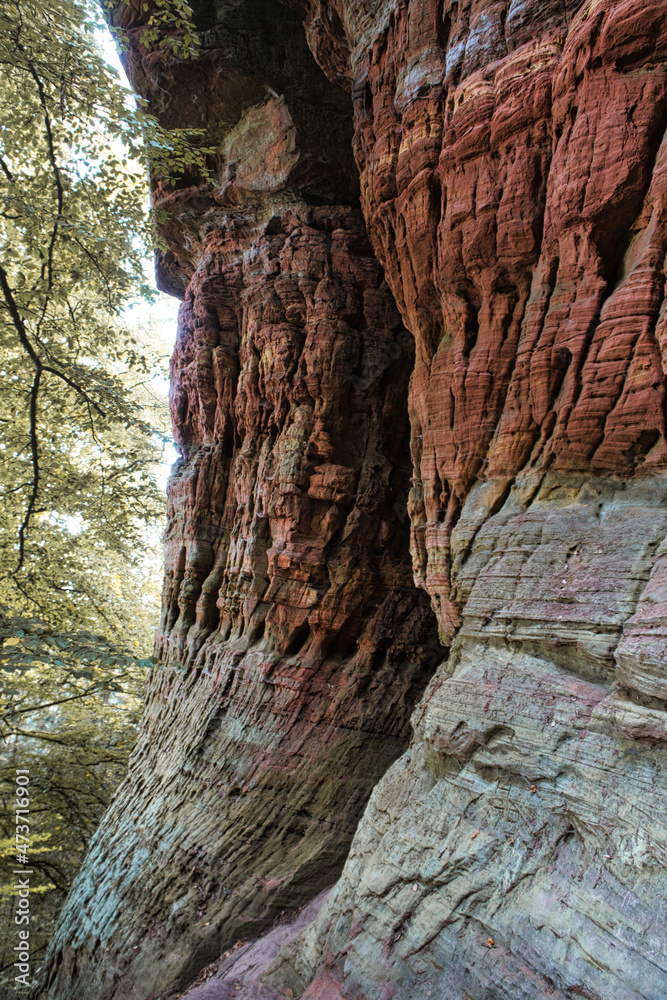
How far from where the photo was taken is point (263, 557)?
31.7 ft

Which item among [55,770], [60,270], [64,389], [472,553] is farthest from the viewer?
[55,770]

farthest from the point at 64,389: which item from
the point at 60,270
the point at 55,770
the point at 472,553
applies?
the point at 472,553

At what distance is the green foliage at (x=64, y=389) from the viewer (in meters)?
6.84

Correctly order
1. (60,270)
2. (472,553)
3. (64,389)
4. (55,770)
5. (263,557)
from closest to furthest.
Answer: (472,553)
(60,270)
(263,557)
(64,389)
(55,770)

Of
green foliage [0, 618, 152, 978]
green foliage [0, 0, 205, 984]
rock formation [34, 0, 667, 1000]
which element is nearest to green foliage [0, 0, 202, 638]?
green foliage [0, 0, 205, 984]

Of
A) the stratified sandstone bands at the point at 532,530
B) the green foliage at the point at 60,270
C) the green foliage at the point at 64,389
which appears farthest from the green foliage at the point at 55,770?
the stratified sandstone bands at the point at 532,530

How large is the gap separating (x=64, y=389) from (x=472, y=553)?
795 cm

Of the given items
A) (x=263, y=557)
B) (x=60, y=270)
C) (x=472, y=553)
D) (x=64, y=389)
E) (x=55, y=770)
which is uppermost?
(x=60, y=270)

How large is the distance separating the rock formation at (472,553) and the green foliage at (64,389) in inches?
81.5

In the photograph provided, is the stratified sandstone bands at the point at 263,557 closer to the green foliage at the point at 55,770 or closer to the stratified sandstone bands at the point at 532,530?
the green foliage at the point at 55,770

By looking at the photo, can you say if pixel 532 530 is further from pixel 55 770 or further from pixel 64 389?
pixel 55 770

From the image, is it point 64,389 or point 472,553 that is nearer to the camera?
point 472,553

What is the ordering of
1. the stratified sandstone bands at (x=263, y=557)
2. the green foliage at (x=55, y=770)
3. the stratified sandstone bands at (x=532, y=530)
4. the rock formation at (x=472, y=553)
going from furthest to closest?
the green foliage at (x=55, y=770), the stratified sandstone bands at (x=263, y=557), the rock formation at (x=472, y=553), the stratified sandstone bands at (x=532, y=530)

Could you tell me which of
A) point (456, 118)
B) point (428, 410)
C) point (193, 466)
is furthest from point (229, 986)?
point (456, 118)
